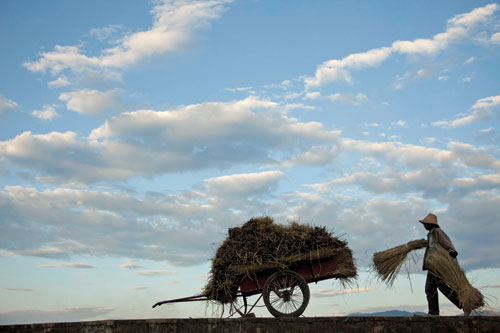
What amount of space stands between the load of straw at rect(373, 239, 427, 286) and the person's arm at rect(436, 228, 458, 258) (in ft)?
1.37

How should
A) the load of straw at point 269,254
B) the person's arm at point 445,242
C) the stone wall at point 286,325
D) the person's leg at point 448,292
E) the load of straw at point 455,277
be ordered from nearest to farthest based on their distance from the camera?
1. the stone wall at point 286,325
2. the load of straw at point 455,277
3. the person's leg at point 448,292
4. the person's arm at point 445,242
5. the load of straw at point 269,254

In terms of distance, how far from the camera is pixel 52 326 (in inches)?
347

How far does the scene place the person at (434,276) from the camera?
8.79m

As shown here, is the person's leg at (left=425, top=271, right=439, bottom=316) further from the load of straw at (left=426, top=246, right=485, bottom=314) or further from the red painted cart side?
the red painted cart side

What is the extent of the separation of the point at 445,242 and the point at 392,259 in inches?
41.5

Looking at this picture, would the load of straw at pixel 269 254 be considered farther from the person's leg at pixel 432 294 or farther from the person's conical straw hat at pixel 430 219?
the person's conical straw hat at pixel 430 219

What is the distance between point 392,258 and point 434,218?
118cm

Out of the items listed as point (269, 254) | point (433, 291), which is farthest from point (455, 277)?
point (269, 254)

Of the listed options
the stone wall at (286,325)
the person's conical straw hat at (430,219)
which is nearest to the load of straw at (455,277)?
the stone wall at (286,325)

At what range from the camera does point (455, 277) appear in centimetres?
844

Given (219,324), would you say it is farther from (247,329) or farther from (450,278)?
(450,278)

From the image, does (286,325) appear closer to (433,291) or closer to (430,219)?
(433,291)

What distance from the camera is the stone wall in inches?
305

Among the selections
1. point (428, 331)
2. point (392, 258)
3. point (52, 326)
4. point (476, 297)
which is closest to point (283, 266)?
point (392, 258)
